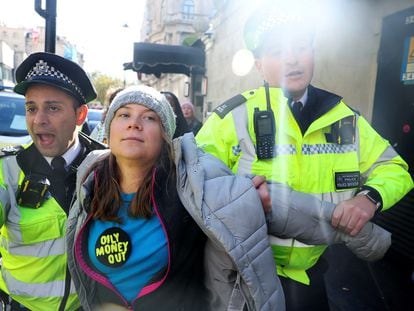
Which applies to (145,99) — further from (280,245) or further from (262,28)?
(280,245)

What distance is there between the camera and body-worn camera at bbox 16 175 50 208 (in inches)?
63.4

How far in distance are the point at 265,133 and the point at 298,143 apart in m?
0.15

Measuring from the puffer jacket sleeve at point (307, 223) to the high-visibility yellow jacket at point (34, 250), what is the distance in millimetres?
950

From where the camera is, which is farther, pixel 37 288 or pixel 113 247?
pixel 37 288

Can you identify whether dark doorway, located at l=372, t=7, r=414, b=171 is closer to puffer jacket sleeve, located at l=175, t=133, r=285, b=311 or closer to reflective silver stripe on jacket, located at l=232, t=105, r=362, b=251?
reflective silver stripe on jacket, located at l=232, t=105, r=362, b=251

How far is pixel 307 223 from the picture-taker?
4.58 feet

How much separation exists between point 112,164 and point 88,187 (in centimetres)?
15

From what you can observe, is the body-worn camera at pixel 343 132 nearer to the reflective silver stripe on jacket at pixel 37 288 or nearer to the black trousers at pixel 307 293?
the black trousers at pixel 307 293

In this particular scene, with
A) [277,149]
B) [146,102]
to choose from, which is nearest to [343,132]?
[277,149]

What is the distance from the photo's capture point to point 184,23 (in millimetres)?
39000

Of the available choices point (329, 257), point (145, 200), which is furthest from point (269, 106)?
point (329, 257)

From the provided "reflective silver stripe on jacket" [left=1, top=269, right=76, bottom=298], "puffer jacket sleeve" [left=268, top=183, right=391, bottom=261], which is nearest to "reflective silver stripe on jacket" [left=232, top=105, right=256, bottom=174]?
"puffer jacket sleeve" [left=268, top=183, right=391, bottom=261]

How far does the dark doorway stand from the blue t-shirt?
12.0 ft

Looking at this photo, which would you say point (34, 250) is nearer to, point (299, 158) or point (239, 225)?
point (239, 225)
